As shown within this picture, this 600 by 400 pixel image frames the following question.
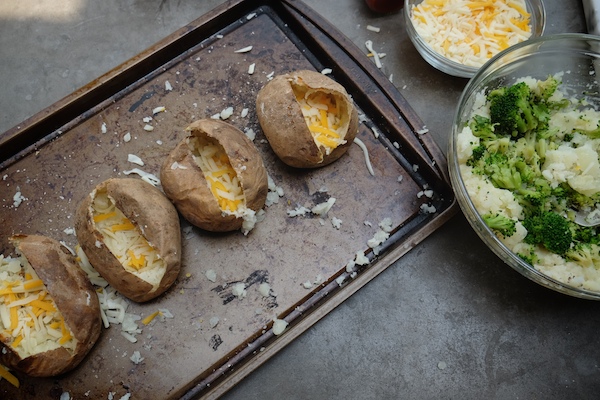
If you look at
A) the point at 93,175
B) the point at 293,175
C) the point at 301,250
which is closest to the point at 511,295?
the point at 301,250

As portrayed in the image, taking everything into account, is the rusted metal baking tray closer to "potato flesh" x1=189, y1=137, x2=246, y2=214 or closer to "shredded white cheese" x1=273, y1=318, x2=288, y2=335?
"shredded white cheese" x1=273, y1=318, x2=288, y2=335

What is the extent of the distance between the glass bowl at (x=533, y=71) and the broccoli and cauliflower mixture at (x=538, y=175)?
0.05 metres

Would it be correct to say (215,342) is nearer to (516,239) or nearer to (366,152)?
(366,152)

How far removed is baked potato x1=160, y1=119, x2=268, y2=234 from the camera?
2072 mm

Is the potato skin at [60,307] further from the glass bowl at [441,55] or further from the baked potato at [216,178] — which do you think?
the glass bowl at [441,55]

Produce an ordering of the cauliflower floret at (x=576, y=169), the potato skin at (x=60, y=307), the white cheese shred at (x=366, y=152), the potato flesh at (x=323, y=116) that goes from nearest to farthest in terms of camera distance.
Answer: the potato skin at (x=60, y=307), the cauliflower floret at (x=576, y=169), the potato flesh at (x=323, y=116), the white cheese shred at (x=366, y=152)

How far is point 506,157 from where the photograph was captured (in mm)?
2166

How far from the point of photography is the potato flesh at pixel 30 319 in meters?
1.99

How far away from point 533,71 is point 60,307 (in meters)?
2.19

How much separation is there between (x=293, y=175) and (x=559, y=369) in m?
1.37

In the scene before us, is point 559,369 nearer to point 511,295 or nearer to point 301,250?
point 511,295

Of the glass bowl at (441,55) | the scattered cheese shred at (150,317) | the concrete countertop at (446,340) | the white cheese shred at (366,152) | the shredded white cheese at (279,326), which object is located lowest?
the concrete countertop at (446,340)

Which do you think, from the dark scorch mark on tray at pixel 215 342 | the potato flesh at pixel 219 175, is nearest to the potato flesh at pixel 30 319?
the dark scorch mark on tray at pixel 215 342

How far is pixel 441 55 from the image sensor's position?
2377 mm
